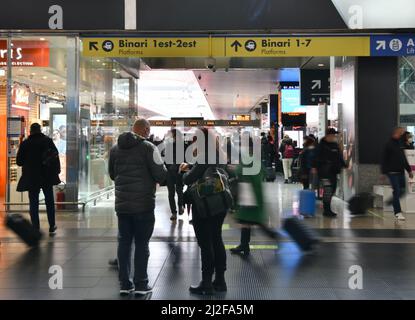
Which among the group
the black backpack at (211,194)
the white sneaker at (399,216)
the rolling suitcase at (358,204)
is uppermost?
the black backpack at (211,194)

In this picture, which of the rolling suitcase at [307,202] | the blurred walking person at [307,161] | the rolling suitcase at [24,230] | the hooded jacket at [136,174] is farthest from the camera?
the blurred walking person at [307,161]

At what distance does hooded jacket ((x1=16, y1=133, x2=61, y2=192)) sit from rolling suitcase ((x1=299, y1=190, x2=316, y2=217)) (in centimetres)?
472

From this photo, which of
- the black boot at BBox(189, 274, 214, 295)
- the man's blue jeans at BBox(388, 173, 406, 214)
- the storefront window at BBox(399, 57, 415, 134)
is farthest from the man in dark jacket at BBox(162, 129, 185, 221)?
the storefront window at BBox(399, 57, 415, 134)

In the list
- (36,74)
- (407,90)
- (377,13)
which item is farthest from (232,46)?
(36,74)

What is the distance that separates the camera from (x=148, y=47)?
9.62m

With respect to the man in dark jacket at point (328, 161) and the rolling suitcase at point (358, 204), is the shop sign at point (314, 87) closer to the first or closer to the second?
the rolling suitcase at point (358, 204)

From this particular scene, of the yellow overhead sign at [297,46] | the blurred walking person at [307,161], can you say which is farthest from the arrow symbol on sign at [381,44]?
the blurred walking person at [307,161]

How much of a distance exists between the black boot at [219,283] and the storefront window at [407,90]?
7990mm

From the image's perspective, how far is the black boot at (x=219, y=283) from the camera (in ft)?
17.6

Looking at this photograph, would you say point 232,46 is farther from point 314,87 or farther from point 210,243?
point 314,87

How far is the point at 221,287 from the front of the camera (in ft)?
17.6

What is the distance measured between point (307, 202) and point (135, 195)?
18.9 feet
